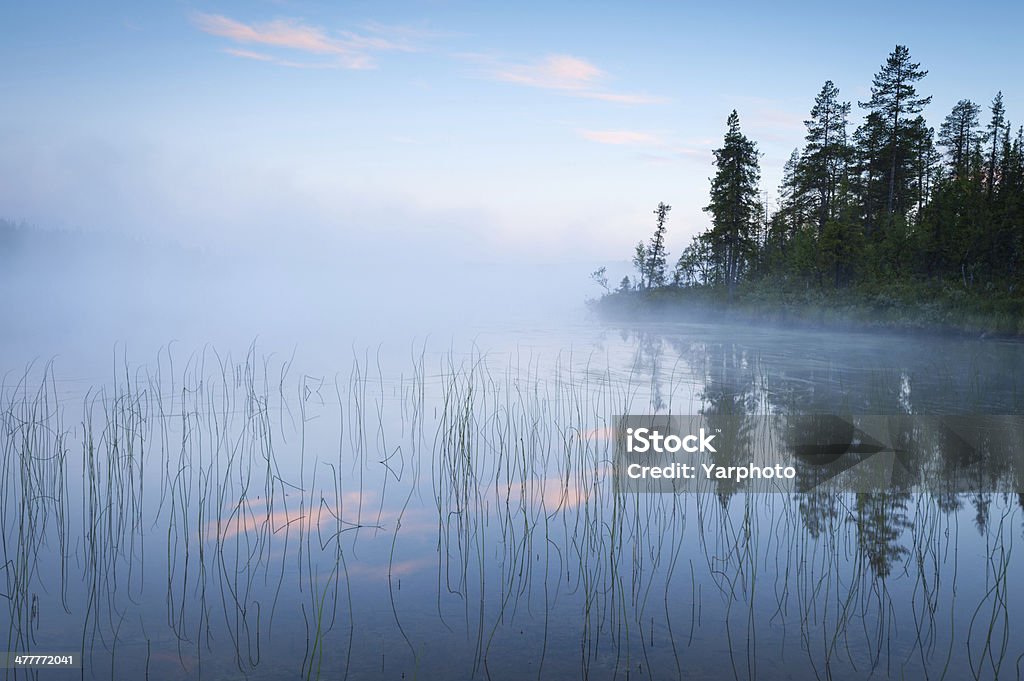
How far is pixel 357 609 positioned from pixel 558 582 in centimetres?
139

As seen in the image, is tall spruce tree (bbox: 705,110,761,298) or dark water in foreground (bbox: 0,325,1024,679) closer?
dark water in foreground (bbox: 0,325,1024,679)

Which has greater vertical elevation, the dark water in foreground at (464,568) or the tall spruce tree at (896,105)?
the tall spruce tree at (896,105)

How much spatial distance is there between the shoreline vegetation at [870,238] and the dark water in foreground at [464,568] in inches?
885

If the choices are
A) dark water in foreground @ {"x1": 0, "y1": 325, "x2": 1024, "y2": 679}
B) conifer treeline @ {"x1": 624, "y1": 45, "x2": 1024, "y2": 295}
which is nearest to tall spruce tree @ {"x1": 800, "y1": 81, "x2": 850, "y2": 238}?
conifer treeline @ {"x1": 624, "y1": 45, "x2": 1024, "y2": 295}

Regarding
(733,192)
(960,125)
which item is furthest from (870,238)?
(960,125)

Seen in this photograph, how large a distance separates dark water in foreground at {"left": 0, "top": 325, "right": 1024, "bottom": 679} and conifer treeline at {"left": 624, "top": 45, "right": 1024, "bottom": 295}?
26489 mm

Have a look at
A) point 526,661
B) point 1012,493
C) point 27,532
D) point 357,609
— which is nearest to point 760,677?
point 526,661

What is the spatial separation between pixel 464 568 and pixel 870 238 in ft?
151

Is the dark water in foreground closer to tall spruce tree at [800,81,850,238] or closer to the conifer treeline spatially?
the conifer treeline

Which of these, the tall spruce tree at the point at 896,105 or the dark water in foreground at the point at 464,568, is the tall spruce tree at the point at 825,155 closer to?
the tall spruce tree at the point at 896,105

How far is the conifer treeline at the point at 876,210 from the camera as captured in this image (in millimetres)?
31875

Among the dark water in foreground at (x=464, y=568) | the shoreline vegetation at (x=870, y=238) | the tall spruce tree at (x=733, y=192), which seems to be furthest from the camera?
the tall spruce tree at (x=733, y=192)

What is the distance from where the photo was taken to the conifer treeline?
105 feet

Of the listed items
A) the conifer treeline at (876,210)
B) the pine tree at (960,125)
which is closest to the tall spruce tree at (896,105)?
the conifer treeline at (876,210)
